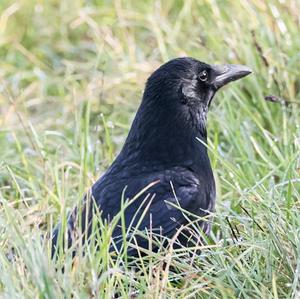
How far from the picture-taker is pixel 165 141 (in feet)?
14.9

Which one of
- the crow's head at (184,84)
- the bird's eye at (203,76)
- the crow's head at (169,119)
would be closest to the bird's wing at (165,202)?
the crow's head at (169,119)

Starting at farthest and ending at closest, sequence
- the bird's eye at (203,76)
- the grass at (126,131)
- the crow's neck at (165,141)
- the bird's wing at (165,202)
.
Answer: the bird's eye at (203,76), the crow's neck at (165,141), the bird's wing at (165,202), the grass at (126,131)

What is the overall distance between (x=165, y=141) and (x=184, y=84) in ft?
0.88

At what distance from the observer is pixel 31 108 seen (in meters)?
6.62

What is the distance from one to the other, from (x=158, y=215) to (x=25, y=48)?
10.3 ft

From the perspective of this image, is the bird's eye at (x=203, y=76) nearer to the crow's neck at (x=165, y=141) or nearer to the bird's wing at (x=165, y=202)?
the crow's neck at (x=165, y=141)


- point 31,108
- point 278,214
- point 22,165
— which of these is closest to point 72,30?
point 31,108

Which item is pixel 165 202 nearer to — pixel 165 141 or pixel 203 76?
pixel 165 141

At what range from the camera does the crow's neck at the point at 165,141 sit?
4.51 meters

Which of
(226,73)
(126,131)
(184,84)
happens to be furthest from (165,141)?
(126,131)

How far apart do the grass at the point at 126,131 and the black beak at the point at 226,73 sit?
0.27 m

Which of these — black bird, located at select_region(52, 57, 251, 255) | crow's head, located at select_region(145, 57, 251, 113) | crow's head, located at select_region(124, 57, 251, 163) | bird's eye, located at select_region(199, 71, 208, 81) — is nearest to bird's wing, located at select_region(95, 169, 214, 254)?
black bird, located at select_region(52, 57, 251, 255)

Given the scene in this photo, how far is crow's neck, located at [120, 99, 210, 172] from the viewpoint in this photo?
451 centimetres

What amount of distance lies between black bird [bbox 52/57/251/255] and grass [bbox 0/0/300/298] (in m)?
0.12
